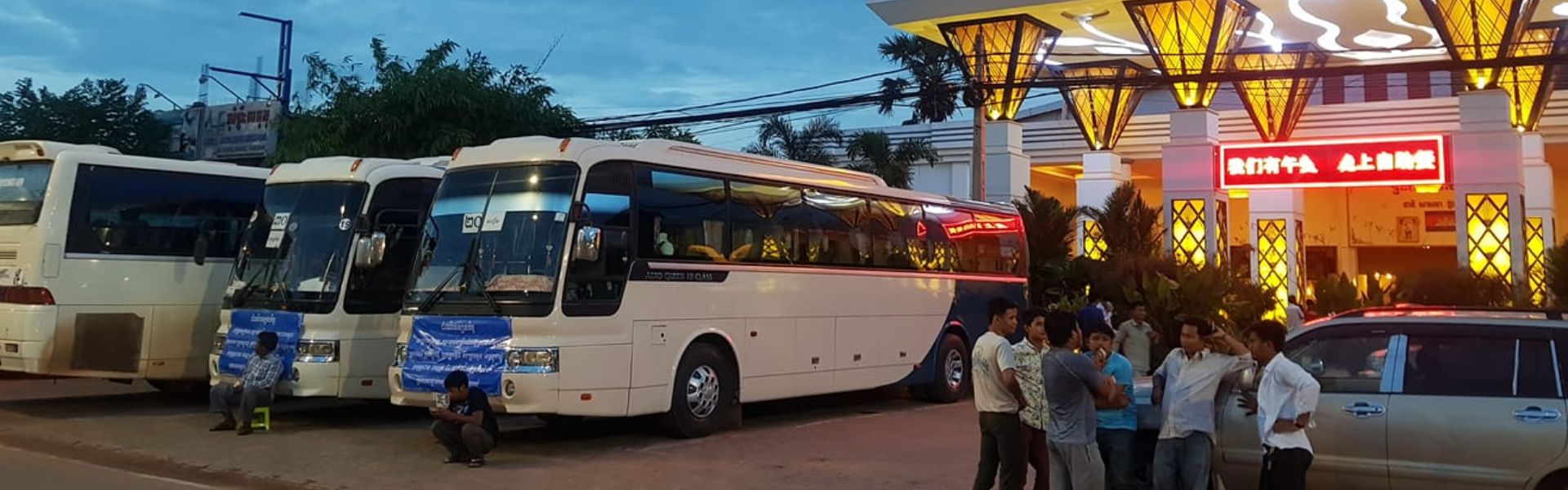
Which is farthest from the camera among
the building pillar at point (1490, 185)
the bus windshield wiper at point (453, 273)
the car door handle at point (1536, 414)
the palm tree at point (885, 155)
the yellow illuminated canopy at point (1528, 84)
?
the palm tree at point (885, 155)

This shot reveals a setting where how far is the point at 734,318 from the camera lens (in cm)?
1161

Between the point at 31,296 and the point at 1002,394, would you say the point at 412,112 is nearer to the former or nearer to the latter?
the point at 31,296

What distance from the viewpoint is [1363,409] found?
6.67 m

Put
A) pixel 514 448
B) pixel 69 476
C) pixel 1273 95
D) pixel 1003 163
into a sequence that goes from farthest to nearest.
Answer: pixel 1273 95
pixel 1003 163
pixel 514 448
pixel 69 476

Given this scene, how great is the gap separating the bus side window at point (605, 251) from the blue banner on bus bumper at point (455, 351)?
26.6 inches

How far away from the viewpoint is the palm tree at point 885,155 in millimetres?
31734

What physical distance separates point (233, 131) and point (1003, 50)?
2119 cm

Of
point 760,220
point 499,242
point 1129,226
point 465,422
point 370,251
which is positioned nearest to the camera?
point 465,422

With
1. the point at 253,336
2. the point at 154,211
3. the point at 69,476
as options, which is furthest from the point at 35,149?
the point at 69,476

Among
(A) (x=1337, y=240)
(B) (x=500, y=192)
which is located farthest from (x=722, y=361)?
(A) (x=1337, y=240)

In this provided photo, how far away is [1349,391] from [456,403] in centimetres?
692

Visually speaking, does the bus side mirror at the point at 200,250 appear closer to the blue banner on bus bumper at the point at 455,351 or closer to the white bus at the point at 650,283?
the white bus at the point at 650,283

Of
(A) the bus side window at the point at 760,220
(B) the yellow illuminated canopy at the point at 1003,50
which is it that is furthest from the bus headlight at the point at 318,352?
(B) the yellow illuminated canopy at the point at 1003,50

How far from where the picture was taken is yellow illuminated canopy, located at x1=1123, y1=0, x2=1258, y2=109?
24.1m
